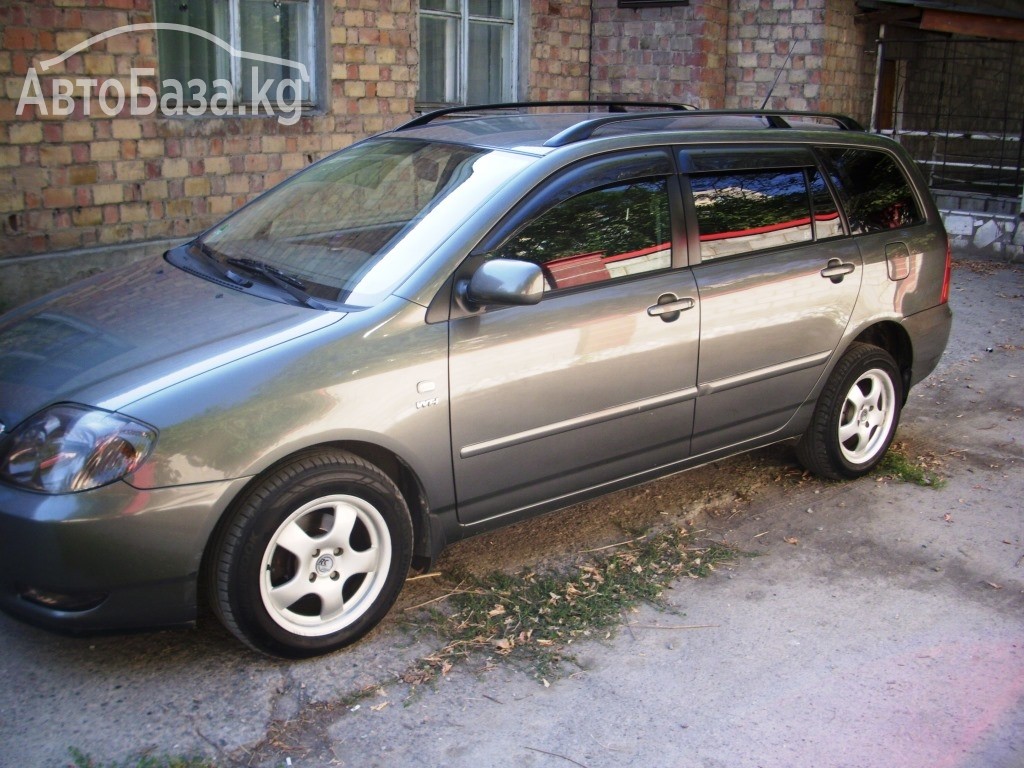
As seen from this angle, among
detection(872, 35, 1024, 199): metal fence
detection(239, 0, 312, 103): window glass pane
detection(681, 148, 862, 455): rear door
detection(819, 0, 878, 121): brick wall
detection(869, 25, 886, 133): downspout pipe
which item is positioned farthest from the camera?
detection(872, 35, 1024, 199): metal fence

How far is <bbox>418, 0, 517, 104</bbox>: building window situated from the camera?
1082cm

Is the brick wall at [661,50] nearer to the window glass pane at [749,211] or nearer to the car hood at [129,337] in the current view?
the window glass pane at [749,211]

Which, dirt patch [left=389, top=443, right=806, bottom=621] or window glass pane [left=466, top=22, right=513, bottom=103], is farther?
window glass pane [left=466, top=22, right=513, bottom=103]

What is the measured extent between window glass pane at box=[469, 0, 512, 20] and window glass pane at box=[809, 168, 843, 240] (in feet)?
23.2

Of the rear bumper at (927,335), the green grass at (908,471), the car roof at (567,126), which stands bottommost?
the green grass at (908,471)

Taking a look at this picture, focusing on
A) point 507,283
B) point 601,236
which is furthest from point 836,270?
point 507,283

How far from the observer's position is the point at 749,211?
4.77 meters

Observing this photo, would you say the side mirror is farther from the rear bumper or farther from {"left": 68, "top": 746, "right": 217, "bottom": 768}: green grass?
the rear bumper

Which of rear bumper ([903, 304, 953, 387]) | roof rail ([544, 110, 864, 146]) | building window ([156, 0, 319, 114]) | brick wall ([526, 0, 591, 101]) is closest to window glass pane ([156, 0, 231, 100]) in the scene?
building window ([156, 0, 319, 114])

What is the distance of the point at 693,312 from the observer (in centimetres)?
447

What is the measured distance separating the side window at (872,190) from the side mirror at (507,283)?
213 cm

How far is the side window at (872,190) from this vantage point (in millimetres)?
5207

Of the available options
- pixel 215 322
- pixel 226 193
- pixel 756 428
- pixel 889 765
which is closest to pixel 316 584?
pixel 215 322

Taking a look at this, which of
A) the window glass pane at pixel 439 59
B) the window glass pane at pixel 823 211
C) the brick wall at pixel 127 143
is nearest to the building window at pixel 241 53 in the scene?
the brick wall at pixel 127 143
